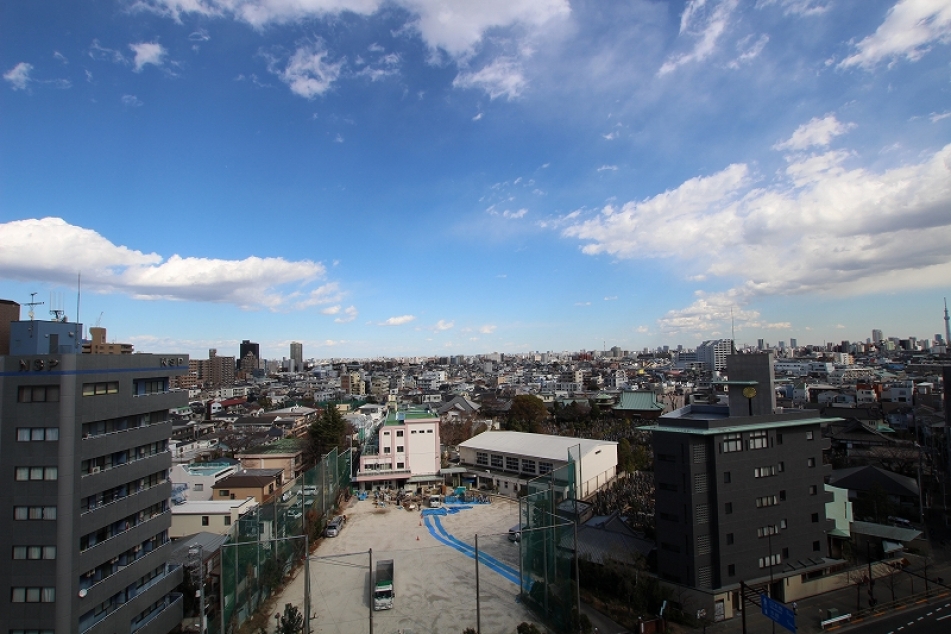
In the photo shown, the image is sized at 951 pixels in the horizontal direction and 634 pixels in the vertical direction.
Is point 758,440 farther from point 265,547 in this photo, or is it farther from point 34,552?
point 34,552

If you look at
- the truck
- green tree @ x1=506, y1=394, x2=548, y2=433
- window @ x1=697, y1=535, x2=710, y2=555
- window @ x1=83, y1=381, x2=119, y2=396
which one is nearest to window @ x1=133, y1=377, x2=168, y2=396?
window @ x1=83, y1=381, x2=119, y2=396

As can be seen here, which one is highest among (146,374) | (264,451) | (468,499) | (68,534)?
(146,374)

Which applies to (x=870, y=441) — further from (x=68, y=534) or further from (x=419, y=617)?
(x=68, y=534)

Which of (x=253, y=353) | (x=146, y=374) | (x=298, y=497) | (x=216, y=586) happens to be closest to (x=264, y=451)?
(x=298, y=497)

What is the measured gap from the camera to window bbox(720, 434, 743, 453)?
1080 centimetres

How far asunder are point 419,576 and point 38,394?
8.98 meters

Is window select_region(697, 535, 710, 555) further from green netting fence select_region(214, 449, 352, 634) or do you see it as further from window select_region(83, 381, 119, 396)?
window select_region(83, 381, 119, 396)

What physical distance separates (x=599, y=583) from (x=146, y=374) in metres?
11.1

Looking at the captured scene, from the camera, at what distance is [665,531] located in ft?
36.0

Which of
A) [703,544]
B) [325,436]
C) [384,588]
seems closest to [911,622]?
[703,544]

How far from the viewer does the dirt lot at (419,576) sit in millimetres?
10227

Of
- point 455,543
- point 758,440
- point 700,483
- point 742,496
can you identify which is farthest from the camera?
point 455,543

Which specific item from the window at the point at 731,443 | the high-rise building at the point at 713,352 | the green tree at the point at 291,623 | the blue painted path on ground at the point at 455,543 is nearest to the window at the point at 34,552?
the green tree at the point at 291,623

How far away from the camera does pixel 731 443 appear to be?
35.8 feet
